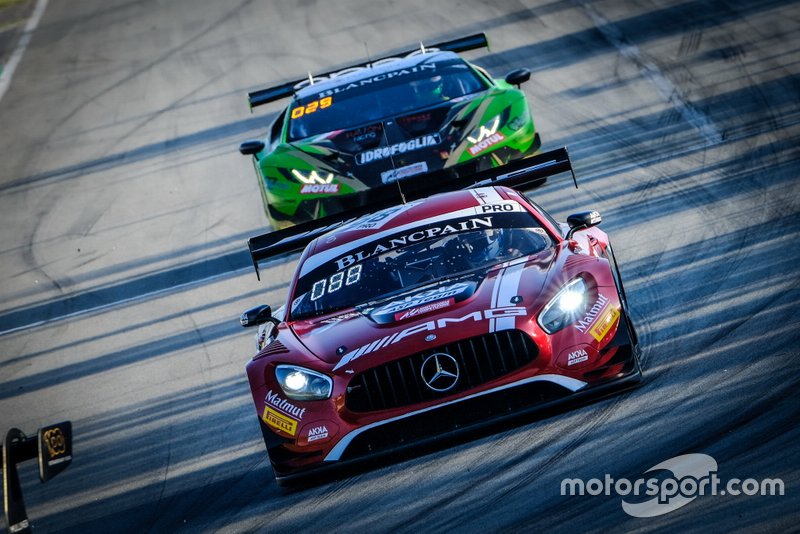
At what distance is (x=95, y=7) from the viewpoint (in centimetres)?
2823

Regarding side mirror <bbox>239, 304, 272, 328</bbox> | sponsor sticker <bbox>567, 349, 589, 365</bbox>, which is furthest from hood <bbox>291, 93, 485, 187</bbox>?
sponsor sticker <bbox>567, 349, 589, 365</bbox>

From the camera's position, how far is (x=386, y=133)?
11250mm

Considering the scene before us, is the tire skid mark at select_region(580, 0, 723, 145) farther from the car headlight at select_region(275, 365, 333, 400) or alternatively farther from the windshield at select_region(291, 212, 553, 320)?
the car headlight at select_region(275, 365, 333, 400)

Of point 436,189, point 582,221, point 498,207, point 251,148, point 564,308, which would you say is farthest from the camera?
point 251,148

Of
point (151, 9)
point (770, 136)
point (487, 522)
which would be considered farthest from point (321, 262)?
point (151, 9)

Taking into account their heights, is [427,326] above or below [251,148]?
above

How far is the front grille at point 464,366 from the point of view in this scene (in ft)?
20.9

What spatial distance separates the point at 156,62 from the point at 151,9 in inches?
184

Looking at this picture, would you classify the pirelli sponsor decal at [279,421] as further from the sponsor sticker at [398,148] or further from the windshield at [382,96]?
the windshield at [382,96]

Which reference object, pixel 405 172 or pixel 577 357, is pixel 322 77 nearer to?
pixel 405 172

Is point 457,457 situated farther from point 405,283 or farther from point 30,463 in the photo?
point 30,463

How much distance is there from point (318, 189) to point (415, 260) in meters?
3.47

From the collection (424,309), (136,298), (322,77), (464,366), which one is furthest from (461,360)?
(322,77)

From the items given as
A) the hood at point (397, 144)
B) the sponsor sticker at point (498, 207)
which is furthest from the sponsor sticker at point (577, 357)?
the hood at point (397, 144)
